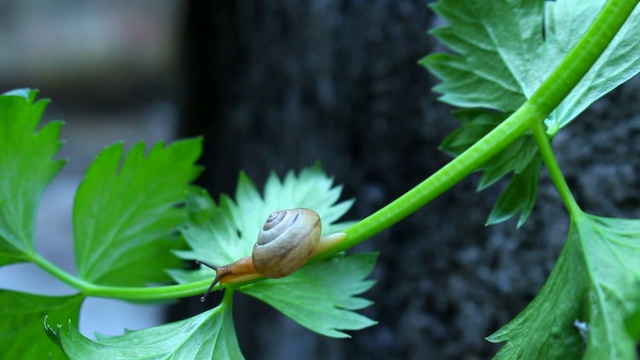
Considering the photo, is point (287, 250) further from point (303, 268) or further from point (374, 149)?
point (374, 149)

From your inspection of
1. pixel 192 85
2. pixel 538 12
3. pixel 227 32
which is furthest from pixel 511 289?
pixel 192 85

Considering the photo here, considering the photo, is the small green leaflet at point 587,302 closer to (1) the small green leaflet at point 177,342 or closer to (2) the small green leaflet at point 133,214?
(1) the small green leaflet at point 177,342

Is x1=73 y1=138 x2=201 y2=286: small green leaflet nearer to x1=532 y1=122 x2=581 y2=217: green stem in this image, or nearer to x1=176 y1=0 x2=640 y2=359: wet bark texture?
x1=532 y1=122 x2=581 y2=217: green stem

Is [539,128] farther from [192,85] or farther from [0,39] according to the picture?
[0,39]

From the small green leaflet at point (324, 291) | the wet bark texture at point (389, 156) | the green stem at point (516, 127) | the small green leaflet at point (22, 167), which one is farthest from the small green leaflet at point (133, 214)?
the wet bark texture at point (389, 156)

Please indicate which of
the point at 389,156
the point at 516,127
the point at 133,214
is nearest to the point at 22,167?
the point at 133,214
